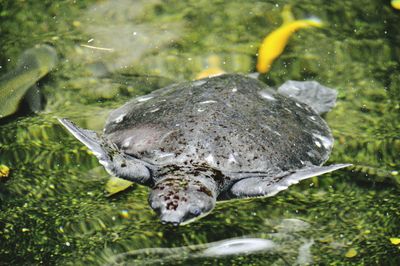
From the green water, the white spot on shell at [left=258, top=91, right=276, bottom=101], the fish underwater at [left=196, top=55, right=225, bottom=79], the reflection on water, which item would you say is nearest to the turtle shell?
the white spot on shell at [left=258, top=91, right=276, bottom=101]

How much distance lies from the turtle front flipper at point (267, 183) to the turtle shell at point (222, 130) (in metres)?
0.09

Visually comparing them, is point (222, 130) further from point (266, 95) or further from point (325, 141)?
point (325, 141)

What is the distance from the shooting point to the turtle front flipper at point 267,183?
3.04m

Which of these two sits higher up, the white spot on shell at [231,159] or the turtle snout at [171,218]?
the turtle snout at [171,218]

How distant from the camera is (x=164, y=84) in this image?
452 cm

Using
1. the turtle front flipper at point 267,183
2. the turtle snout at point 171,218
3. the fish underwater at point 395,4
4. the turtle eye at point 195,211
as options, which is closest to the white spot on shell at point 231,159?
the turtle front flipper at point 267,183

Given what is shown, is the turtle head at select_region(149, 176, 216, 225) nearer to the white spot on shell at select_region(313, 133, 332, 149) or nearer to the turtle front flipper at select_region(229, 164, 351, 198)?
the turtle front flipper at select_region(229, 164, 351, 198)

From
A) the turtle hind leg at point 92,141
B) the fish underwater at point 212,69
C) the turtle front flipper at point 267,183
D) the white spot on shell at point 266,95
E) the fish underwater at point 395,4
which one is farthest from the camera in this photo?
the fish underwater at point 395,4

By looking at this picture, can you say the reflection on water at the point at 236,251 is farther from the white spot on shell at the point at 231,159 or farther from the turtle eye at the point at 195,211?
the white spot on shell at the point at 231,159

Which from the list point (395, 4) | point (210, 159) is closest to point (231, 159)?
point (210, 159)

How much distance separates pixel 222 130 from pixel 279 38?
75.9 inches

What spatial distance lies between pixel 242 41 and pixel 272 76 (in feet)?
1.64

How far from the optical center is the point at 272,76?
4.64 meters

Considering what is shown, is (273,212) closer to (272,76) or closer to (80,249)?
(80,249)
